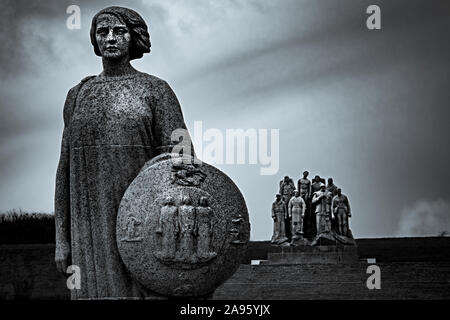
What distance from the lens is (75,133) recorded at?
227 inches

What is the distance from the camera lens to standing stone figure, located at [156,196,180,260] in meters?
5.30

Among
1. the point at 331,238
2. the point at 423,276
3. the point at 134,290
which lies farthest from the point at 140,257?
the point at 331,238

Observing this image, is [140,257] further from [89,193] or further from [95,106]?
[95,106]

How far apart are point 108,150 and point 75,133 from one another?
0.28 metres

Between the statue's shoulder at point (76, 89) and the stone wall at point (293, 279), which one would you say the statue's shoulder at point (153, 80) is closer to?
the statue's shoulder at point (76, 89)

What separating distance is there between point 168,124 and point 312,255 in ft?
54.4

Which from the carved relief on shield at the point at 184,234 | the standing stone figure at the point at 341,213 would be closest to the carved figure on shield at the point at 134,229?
the carved relief on shield at the point at 184,234

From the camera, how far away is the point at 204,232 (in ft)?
17.6

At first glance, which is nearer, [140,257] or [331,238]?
[140,257]

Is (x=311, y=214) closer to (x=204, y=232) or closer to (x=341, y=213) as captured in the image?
(x=341, y=213)

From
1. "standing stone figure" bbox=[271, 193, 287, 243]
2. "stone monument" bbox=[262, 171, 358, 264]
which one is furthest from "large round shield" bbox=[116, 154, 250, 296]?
"standing stone figure" bbox=[271, 193, 287, 243]

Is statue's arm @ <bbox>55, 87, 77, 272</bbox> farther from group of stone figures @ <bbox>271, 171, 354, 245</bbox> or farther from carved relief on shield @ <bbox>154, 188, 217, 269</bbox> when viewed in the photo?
group of stone figures @ <bbox>271, 171, 354, 245</bbox>

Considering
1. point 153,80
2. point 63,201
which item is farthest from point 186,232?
point 153,80

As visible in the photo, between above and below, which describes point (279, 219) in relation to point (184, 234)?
above
